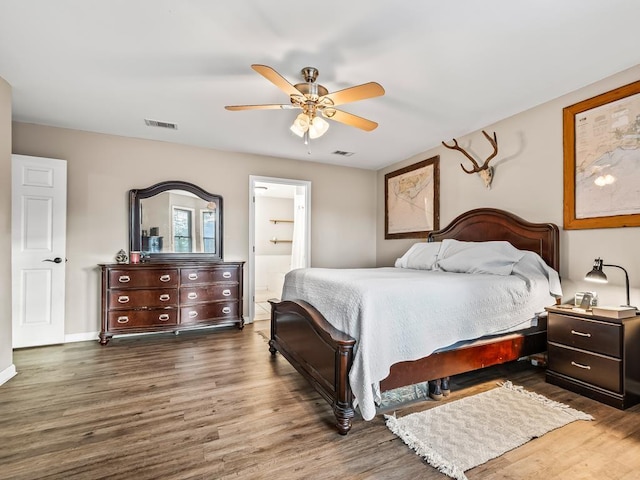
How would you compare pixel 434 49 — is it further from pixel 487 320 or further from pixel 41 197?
pixel 41 197

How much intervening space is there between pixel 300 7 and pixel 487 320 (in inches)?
97.1

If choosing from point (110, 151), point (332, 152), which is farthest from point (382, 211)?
point (110, 151)

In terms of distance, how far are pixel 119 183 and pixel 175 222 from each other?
31.8 inches

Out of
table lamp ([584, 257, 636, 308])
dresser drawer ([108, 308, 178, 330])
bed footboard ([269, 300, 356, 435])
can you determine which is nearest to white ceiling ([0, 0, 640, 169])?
table lamp ([584, 257, 636, 308])

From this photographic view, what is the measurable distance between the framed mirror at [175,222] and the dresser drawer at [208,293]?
504mm

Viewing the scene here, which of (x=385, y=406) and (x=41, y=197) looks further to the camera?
(x=41, y=197)

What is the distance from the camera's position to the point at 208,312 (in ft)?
13.1

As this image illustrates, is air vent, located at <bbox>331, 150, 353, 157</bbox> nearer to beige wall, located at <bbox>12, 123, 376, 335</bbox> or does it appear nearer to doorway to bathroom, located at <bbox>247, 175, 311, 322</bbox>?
beige wall, located at <bbox>12, 123, 376, 335</bbox>

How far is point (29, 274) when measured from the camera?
3.34 m

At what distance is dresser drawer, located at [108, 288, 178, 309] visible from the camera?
3.58m

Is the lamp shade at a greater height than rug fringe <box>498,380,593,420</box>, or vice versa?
the lamp shade

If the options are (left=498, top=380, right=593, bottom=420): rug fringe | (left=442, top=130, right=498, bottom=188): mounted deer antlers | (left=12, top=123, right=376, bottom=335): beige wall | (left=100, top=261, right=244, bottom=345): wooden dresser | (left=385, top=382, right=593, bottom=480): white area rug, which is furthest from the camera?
(left=12, top=123, right=376, bottom=335): beige wall

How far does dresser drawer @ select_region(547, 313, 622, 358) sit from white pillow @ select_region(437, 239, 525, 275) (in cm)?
54

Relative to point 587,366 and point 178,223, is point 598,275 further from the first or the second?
point 178,223
